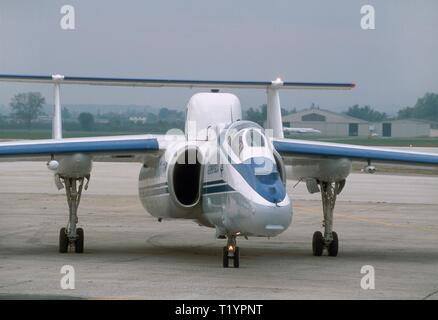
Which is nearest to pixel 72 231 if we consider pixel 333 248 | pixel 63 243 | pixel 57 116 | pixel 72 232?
pixel 72 232

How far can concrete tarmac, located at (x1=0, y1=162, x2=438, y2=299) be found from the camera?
19094mm

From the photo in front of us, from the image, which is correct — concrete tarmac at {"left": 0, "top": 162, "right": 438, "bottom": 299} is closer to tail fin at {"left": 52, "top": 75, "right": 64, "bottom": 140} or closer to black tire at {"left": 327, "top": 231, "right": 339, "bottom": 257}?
black tire at {"left": 327, "top": 231, "right": 339, "bottom": 257}

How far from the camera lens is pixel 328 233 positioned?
25.6 metres

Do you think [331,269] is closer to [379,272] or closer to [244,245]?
[379,272]

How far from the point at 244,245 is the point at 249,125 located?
5.86 meters

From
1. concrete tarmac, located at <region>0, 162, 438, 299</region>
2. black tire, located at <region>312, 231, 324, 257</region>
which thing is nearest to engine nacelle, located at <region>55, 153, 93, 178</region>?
concrete tarmac, located at <region>0, 162, 438, 299</region>

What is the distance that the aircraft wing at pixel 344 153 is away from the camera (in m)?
24.4

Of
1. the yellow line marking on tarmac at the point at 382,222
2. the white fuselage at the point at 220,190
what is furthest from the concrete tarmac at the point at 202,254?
the white fuselage at the point at 220,190

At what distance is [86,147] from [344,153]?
5.42m

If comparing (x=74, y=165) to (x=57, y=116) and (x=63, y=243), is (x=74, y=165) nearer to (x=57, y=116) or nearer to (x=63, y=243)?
(x=63, y=243)

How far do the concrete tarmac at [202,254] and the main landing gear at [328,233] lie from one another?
1.05 ft

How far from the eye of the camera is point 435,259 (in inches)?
992
